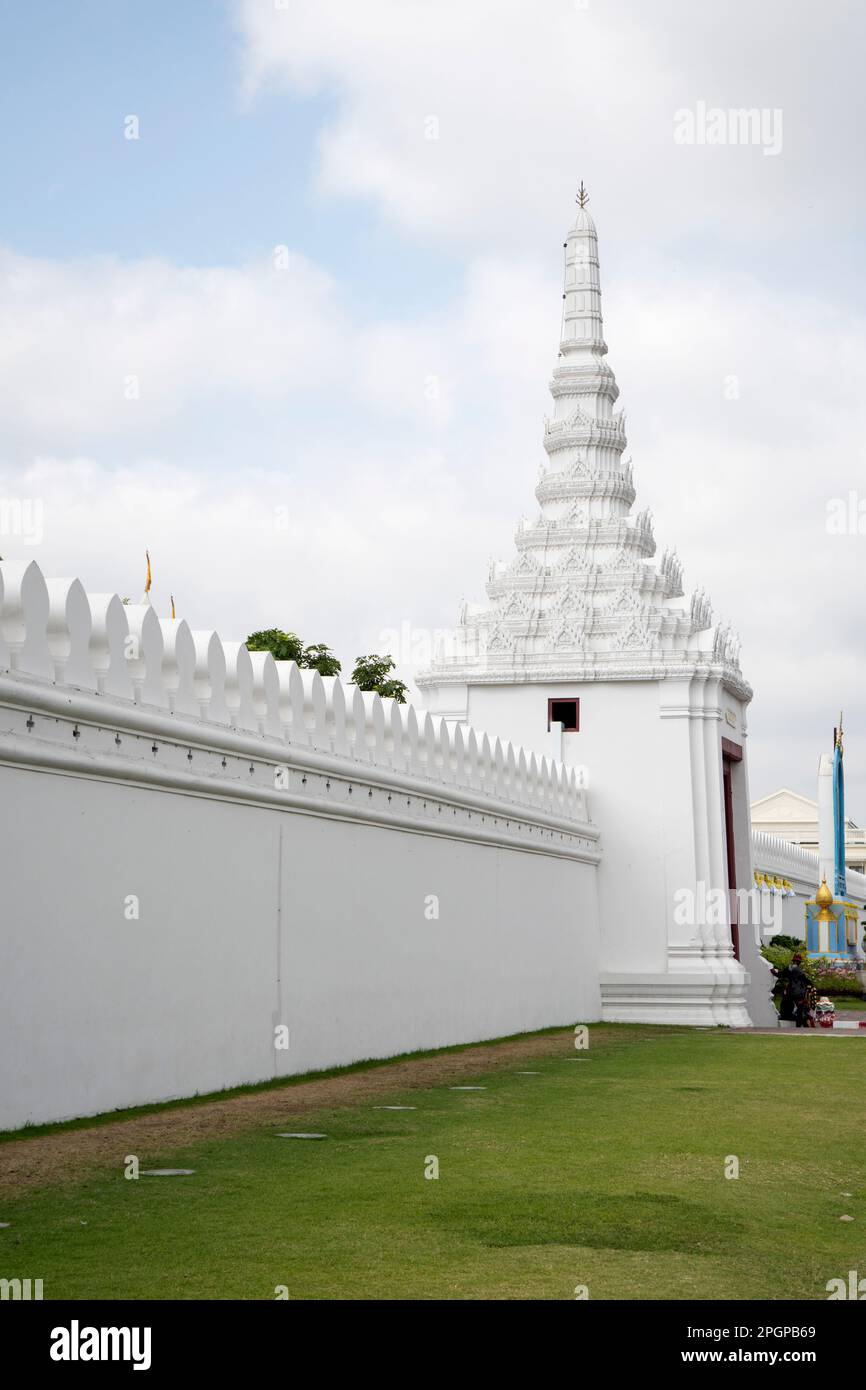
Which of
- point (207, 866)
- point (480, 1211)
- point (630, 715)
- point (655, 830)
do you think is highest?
point (630, 715)

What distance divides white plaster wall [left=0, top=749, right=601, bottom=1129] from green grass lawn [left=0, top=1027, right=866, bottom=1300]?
1301 millimetres

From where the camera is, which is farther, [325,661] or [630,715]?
[325,661]

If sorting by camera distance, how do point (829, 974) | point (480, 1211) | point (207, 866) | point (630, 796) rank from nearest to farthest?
point (480, 1211) → point (207, 866) → point (630, 796) → point (829, 974)

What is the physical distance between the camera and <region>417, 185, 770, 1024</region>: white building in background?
75.9 ft

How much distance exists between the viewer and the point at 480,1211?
6.53 metres

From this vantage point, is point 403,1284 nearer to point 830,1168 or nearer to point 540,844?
point 830,1168

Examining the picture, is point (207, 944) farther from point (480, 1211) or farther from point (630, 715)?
point (630, 715)

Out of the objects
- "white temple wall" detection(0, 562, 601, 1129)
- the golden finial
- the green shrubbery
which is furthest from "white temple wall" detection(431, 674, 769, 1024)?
the golden finial

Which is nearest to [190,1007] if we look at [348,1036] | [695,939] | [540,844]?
[348,1036]

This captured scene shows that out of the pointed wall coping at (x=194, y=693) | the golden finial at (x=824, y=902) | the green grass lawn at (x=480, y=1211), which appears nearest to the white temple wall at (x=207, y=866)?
the pointed wall coping at (x=194, y=693)

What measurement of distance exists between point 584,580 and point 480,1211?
18.3 meters

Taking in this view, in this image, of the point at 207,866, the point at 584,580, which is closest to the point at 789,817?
the point at 584,580

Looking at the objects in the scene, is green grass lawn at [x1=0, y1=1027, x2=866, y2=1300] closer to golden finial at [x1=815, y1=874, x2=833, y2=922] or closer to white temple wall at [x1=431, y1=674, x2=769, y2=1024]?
white temple wall at [x1=431, y1=674, x2=769, y2=1024]

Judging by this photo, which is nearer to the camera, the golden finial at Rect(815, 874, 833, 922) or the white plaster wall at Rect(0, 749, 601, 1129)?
the white plaster wall at Rect(0, 749, 601, 1129)
